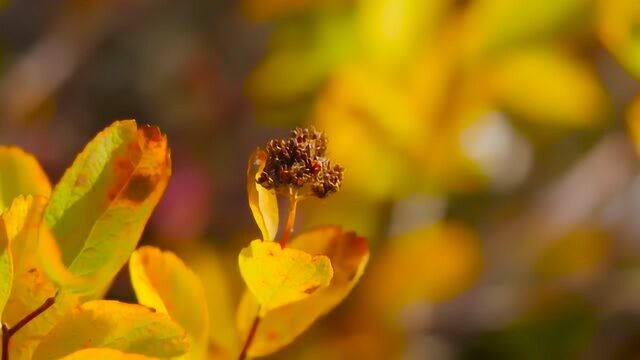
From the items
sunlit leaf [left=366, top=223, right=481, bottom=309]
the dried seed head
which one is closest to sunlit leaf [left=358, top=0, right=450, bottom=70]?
sunlit leaf [left=366, top=223, right=481, bottom=309]

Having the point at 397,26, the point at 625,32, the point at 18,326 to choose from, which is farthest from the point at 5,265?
the point at 397,26

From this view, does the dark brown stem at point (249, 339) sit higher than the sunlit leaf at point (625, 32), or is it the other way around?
the sunlit leaf at point (625, 32)

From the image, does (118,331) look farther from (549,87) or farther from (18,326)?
(549,87)

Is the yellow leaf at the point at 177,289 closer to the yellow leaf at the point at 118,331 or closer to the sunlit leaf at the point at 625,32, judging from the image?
the yellow leaf at the point at 118,331

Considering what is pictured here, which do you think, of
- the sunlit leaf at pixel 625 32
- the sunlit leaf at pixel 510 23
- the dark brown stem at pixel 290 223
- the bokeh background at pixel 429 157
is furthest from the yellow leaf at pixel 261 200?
→ the sunlit leaf at pixel 510 23

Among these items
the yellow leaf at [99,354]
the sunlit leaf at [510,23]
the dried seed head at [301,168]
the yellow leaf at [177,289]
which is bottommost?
the yellow leaf at [99,354]

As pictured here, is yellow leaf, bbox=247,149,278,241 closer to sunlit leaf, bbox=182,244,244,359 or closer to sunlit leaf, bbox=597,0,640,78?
sunlit leaf, bbox=597,0,640,78
